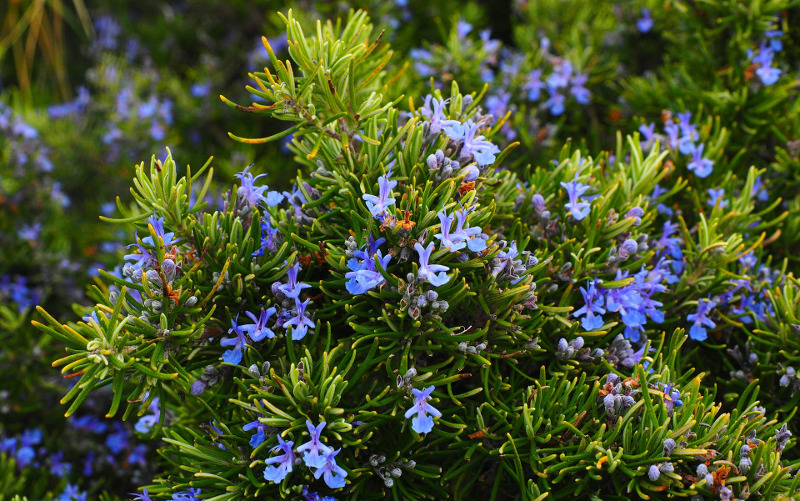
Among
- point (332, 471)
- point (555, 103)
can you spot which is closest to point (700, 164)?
point (555, 103)

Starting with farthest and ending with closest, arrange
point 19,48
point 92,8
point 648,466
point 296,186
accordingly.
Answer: point 92,8 → point 19,48 → point 296,186 → point 648,466

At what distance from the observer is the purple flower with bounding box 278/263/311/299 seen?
1361 mm

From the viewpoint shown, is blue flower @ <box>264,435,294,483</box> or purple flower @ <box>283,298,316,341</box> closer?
blue flower @ <box>264,435,294,483</box>

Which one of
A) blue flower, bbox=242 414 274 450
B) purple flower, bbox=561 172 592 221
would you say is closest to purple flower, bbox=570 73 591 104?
purple flower, bbox=561 172 592 221

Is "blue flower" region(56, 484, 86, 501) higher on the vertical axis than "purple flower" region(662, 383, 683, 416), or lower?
higher

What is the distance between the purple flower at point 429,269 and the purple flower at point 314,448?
1.20 ft

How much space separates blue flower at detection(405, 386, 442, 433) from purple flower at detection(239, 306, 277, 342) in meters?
0.37

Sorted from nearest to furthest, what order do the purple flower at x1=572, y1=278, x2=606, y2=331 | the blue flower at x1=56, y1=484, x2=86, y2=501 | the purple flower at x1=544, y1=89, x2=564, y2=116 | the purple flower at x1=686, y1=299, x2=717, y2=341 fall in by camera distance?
the purple flower at x1=572, y1=278, x2=606, y2=331
the purple flower at x1=686, y1=299, x2=717, y2=341
the blue flower at x1=56, y1=484, x2=86, y2=501
the purple flower at x1=544, y1=89, x2=564, y2=116

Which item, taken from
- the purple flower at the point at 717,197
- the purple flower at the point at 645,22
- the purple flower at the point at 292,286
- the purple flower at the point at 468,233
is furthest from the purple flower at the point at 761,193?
the purple flower at the point at 292,286

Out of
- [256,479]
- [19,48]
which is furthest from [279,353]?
[19,48]

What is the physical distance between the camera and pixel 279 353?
4.76 feet

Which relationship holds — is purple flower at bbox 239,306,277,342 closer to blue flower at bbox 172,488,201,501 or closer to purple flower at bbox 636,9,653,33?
blue flower at bbox 172,488,201,501

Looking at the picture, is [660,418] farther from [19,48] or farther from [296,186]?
[19,48]

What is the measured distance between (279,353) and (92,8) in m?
4.33
